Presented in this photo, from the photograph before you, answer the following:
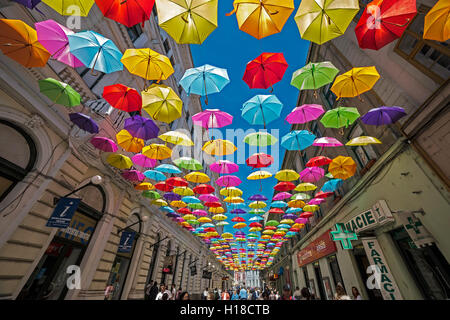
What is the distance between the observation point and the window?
6191 millimetres

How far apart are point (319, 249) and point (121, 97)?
1731cm

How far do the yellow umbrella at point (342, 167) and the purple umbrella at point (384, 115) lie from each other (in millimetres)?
2576

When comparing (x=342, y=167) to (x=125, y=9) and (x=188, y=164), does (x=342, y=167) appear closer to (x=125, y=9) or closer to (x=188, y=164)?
(x=188, y=164)

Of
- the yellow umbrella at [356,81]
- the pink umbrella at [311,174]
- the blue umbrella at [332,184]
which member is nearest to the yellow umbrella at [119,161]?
the yellow umbrella at [356,81]

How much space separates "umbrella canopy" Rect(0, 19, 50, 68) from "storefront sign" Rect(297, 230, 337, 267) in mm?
17331

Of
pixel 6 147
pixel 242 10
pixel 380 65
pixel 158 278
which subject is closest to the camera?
pixel 242 10

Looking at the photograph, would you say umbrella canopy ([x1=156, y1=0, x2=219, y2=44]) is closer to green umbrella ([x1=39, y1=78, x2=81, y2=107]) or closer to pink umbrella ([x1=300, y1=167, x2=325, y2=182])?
green umbrella ([x1=39, y1=78, x2=81, y2=107])

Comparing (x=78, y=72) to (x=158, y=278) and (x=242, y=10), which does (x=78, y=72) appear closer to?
(x=242, y=10)

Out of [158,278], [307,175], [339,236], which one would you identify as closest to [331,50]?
[307,175]

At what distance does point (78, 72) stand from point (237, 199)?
11.1 m

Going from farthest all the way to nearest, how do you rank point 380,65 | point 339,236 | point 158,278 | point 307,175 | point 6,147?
point 158,278
point 307,175
point 339,236
point 380,65
point 6,147

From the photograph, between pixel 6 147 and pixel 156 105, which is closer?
pixel 6 147
